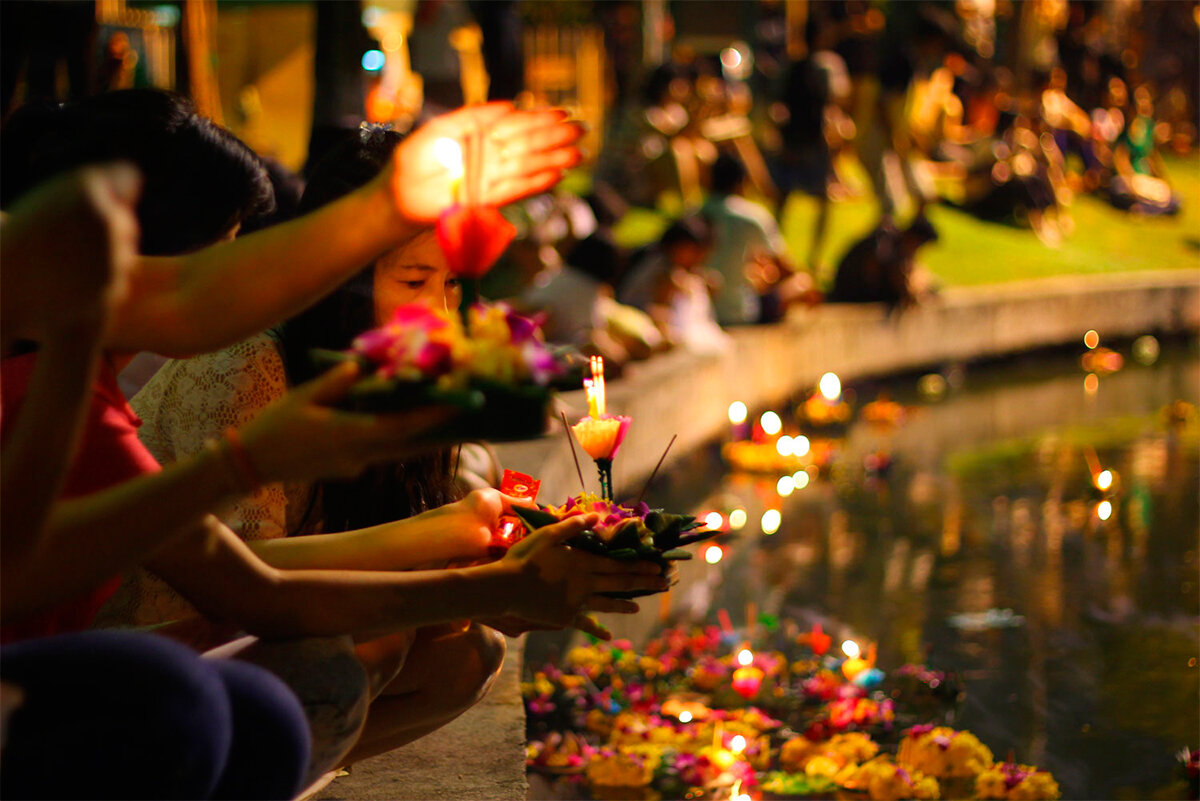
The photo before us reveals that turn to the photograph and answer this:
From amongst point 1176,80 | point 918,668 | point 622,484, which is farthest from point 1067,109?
point 918,668

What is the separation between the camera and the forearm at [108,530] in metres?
1.78

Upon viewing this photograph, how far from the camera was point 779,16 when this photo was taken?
2050 cm

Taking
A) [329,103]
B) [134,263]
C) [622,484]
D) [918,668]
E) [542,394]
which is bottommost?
[622,484]

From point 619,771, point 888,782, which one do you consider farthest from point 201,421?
point 888,782

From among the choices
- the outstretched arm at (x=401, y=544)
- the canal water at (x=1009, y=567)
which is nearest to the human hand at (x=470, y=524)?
the outstretched arm at (x=401, y=544)

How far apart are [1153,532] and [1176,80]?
20010mm

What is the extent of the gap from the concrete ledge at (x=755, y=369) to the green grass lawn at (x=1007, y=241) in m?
0.52

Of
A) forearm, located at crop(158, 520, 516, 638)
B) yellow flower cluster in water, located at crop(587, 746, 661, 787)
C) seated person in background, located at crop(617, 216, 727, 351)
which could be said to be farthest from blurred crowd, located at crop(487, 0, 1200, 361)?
forearm, located at crop(158, 520, 516, 638)

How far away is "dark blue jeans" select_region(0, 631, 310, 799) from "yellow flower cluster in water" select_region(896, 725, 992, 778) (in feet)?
7.73

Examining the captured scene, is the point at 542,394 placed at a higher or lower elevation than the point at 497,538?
higher

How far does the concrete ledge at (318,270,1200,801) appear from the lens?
10.2 ft

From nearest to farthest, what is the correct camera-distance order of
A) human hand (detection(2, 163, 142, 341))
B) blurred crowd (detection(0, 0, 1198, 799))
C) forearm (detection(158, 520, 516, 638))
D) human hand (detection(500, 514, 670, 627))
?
human hand (detection(2, 163, 142, 341)), blurred crowd (detection(0, 0, 1198, 799)), forearm (detection(158, 520, 516, 638)), human hand (detection(500, 514, 670, 627))

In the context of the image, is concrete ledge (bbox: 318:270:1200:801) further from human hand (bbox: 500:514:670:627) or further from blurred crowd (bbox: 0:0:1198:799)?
blurred crowd (bbox: 0:0:1198:799)

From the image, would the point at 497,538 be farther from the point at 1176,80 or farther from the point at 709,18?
the point at 1176,80
